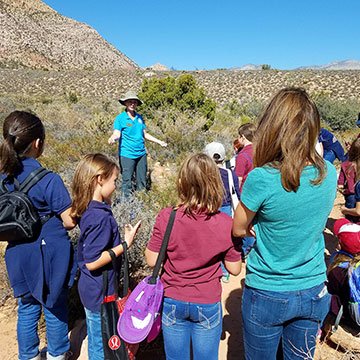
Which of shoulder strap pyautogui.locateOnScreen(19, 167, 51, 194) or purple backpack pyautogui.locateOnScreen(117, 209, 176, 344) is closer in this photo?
purple backpack pyautogui.locateOnScreen(117, 209, 176, 344)

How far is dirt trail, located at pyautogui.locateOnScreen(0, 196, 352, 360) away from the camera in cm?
288

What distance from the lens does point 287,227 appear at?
1.59m

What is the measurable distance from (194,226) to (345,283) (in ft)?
5.30

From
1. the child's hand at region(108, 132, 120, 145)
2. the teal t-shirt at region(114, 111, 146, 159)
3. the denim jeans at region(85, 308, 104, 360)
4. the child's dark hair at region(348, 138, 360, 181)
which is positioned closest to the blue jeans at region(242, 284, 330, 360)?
the denim jeans at region(85, 308, 104, 360)

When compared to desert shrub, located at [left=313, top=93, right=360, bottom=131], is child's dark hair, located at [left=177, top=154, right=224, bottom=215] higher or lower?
lower

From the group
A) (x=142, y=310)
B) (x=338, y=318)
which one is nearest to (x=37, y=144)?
(x=142, y=310)

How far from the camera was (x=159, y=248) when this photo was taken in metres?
1.90

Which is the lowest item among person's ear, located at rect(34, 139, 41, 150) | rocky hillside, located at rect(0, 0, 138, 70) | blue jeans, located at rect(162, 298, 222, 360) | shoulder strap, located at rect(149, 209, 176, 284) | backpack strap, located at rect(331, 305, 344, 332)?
backpack strap, located at rect(331, 305, 344, 332)

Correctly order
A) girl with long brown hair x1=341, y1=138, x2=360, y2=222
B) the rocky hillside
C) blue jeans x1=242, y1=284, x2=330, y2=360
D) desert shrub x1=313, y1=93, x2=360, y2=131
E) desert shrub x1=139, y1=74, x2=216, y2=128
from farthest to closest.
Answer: the rocky hillside
desert shrub x1=313, y1=93, x2=360, y2=131
desert shrub x1=139, y1=74, x2=216, y2=128
girl with long brown hair x1=341, y1=138, x2=360, y2=222
blue jeans x1=242, y1=284, x2=330, y2=360

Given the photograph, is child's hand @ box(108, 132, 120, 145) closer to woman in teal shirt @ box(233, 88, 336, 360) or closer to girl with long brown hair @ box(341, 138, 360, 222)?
girl with long brown hair @ box(341, 138, 360, 222)

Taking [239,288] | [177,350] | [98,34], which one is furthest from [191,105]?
[98,34]

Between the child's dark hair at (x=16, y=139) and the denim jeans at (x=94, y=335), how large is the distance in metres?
1.01

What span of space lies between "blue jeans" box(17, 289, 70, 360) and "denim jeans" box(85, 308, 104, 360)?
0.96 feet

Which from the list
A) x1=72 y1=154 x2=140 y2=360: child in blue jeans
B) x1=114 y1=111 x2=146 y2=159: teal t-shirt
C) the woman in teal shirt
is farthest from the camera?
x1=114 y1=111 x2=146 y2=159: teal t-shirt
